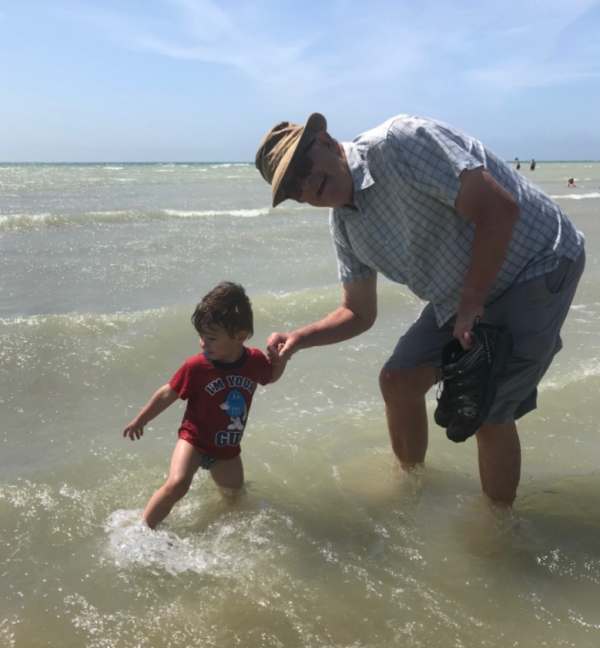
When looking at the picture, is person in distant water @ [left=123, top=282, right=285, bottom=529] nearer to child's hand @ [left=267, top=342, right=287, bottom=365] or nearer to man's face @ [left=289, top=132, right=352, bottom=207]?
child's hand @ [left=267, top=342, right=287, bottom=365]

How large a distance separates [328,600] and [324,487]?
101 cm

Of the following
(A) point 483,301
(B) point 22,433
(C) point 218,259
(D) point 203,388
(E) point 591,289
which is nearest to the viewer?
(A) point 483,301

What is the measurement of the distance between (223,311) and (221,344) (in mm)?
186

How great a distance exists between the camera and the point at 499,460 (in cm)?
324

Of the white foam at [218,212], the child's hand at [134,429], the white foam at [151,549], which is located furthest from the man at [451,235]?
the white foam at [218,212]

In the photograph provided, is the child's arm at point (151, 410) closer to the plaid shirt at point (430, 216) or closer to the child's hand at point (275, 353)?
the child's hand at point (275, 353)

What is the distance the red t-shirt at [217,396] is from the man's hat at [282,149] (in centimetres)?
95

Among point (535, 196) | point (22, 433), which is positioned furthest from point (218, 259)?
point (535, 196)

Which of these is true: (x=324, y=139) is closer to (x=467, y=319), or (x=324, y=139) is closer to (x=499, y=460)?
(x=467, y=319)

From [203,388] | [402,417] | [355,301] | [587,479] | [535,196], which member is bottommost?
[587,479]

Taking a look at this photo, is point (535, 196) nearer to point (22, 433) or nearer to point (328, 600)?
point (328, 600)

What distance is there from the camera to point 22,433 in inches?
169

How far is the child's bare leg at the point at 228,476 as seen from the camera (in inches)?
138

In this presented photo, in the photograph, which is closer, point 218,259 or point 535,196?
point 535,196
